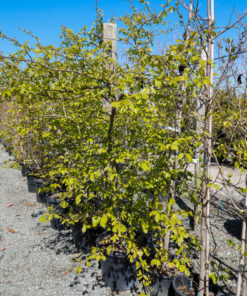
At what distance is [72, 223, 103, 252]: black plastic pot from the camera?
353 centimetres

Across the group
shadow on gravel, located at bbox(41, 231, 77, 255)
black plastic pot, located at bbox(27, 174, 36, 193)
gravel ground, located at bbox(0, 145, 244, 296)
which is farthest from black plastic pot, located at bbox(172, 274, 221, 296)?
black plastic pot, located at bbox(27, 174, 36, 193)

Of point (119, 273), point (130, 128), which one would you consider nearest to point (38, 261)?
point (119, 273)

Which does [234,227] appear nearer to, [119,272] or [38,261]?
[119,272]

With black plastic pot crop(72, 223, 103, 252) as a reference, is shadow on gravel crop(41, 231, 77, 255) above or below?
below

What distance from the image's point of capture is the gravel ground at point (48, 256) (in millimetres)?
2854

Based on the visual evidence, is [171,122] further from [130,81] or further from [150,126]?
[130,81]

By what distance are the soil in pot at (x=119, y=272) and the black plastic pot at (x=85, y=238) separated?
2.26 ft

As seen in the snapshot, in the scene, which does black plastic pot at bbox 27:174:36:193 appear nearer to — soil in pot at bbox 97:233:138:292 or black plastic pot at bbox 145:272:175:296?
soil in pot at bbox 97:233:138:292

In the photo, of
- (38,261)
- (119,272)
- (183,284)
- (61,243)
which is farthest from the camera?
(61,243)

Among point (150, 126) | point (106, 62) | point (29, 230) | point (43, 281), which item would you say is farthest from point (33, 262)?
point (106, 62)

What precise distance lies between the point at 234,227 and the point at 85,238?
2787mm

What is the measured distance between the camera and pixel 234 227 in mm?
4309

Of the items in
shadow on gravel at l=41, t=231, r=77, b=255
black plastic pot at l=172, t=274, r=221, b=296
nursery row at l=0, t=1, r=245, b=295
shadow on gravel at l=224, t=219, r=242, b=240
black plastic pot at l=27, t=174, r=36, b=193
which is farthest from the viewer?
black plastic pot at l=27, t=174, r=36, b=193

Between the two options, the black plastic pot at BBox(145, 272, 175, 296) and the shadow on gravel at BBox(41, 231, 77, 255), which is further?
the shadow on gravel at BBox(41, 231, 77, 255)
